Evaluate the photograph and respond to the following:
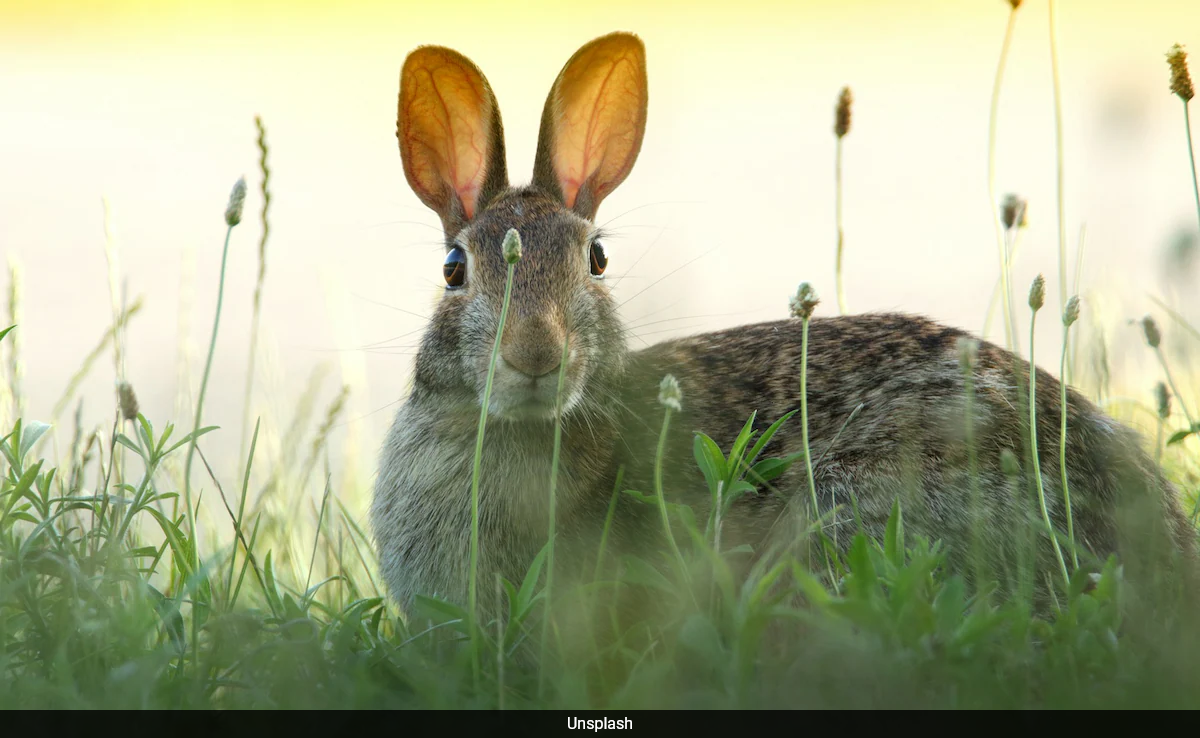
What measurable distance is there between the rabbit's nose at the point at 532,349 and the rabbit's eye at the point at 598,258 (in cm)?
97

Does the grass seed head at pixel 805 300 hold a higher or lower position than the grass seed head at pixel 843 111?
lower

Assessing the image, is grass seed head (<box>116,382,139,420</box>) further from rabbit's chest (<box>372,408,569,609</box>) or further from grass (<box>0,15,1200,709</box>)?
rabbit's chest (<box>372,408,569,609</box>)

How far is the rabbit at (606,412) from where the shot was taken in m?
4.21

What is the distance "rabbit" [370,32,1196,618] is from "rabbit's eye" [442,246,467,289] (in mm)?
17

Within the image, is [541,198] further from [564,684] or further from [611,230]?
[564,684]

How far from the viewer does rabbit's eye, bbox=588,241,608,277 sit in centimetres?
494

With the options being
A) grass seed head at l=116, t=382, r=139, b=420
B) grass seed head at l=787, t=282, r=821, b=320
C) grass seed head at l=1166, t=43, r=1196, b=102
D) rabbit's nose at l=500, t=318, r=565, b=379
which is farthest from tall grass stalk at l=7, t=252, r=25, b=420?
grass seed head at l=1166, t=43, r=1196, b=102

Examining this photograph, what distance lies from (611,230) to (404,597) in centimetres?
194

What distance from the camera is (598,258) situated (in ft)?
16.3

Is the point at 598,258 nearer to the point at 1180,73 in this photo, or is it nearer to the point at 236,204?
the point at 236,204

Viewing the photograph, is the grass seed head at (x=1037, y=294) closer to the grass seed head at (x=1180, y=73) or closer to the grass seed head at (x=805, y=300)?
the grass seed head at (x=805, y=300)

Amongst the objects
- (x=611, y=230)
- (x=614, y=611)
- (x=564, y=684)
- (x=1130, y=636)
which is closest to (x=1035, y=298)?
(x=1130, y=636)

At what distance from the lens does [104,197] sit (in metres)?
4.86

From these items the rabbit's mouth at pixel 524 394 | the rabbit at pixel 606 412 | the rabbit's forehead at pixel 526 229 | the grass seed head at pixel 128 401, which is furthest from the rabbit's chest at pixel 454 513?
the grass seed head at pixel 128 401
